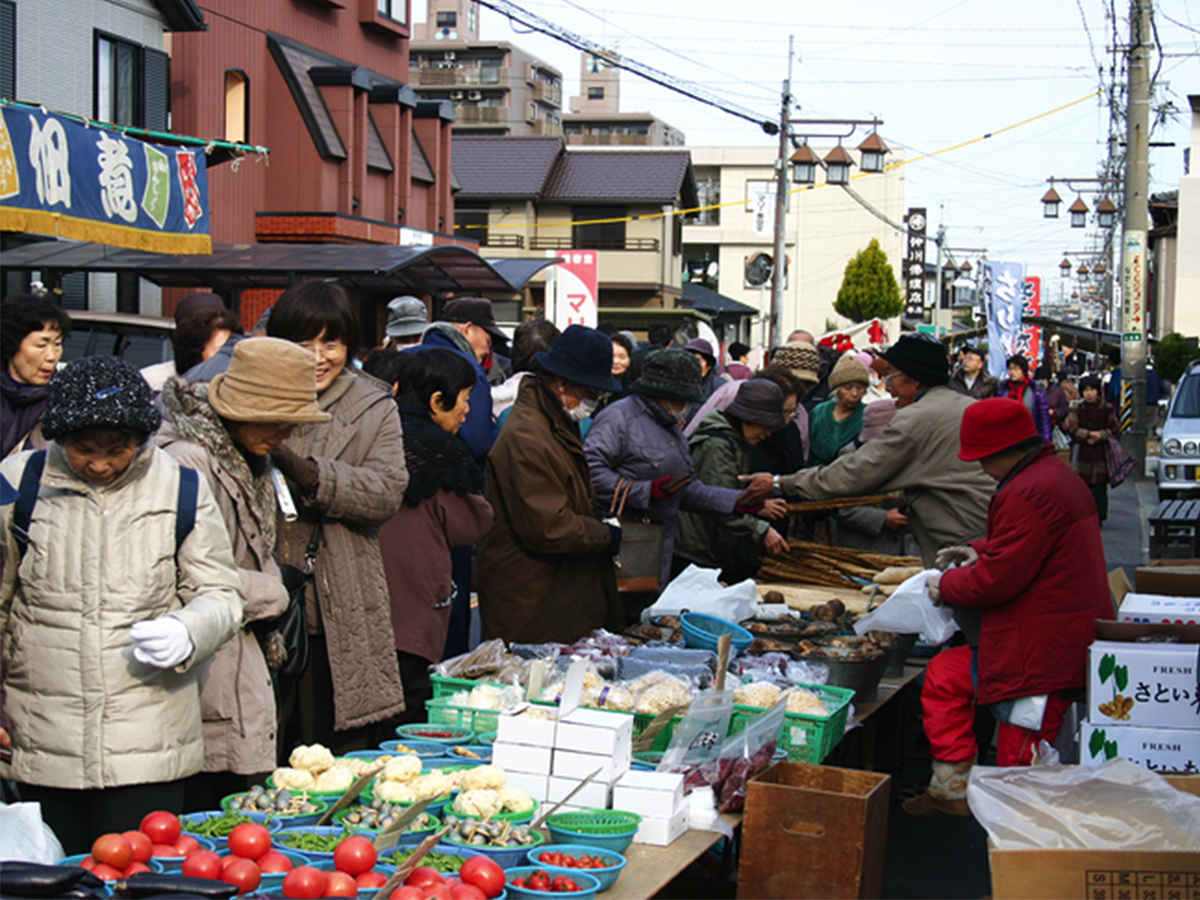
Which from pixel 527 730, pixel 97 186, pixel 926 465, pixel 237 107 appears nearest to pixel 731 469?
pixel 926 465

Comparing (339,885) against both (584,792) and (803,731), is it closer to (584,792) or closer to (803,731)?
(584,792)

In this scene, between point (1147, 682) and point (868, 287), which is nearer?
point (1147, 682)

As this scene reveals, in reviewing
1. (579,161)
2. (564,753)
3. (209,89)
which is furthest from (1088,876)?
(579,161)

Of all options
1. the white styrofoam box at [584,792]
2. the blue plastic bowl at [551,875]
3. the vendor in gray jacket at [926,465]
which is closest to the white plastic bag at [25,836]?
the blue plastic bowl at [551,875]

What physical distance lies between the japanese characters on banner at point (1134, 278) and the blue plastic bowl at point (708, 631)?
15201 mm

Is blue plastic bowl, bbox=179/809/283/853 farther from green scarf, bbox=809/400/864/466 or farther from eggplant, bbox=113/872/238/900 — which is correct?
green scarf, bbox=809/400/864/466

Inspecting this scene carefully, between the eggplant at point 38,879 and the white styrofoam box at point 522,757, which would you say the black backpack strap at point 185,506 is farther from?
the white styrofoam box at point 522,757

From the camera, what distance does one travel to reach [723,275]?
199ft

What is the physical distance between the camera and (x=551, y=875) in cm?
307

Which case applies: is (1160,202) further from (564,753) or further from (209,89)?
(564,753)

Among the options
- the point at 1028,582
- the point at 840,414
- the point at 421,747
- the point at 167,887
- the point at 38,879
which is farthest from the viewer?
the point at 840,414

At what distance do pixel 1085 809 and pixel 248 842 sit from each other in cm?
233

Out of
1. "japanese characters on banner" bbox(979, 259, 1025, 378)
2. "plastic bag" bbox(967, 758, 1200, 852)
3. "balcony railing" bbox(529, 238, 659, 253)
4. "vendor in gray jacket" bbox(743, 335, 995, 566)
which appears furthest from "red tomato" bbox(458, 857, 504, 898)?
"balcony railing" bbox(529, 238, 659, 253)

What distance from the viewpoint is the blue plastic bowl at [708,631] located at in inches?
207
